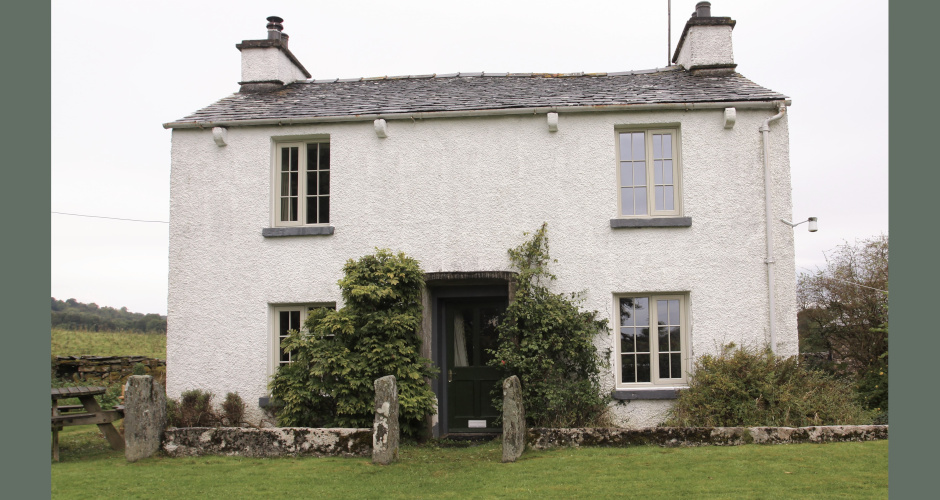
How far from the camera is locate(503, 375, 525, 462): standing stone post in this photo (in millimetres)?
8359

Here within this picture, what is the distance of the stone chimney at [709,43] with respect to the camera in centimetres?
1231

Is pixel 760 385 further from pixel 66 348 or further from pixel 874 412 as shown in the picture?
pixel 66 348

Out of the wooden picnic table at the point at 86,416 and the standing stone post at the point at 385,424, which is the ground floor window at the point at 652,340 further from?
the wooden picnic table at the point at 86,416

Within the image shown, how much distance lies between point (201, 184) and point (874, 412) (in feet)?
37.2

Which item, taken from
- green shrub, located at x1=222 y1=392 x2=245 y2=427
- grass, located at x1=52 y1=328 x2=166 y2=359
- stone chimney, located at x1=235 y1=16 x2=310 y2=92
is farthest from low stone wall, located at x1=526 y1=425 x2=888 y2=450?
grass, located at x1=52 y1=328 x2=166 y2=359

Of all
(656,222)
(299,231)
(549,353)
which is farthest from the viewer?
(299,231)

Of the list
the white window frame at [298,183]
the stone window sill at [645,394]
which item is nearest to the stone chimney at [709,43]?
the stone window sill at [645,394]

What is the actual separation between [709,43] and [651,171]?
10.3 feet

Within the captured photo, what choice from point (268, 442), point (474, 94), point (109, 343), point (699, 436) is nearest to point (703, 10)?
Answer: point (474, 94)

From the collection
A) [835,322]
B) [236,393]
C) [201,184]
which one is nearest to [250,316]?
[236,393]

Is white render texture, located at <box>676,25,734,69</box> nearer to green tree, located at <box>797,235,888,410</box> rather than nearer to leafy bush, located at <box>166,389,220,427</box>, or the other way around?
green tree, located at <box>797,235,888,410</box>

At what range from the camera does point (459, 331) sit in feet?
37.7

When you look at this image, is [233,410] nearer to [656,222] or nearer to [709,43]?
[656,222]

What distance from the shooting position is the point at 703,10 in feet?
40.6
